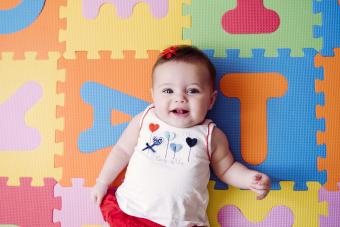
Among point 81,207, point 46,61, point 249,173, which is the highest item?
point 46,61

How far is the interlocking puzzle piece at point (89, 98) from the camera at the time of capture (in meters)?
1.08

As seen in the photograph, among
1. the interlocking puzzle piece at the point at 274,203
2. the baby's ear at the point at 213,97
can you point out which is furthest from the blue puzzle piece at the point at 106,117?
the interlocking puzzle piece at the point at 274,203

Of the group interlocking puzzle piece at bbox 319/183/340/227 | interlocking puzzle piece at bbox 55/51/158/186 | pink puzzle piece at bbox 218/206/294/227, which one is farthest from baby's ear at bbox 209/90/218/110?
interlocking puzzle piece at bbox 319/183/340/227

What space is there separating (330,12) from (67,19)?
93 cm

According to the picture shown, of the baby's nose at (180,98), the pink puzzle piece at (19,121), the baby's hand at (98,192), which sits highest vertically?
the baby's nose at (180,98)

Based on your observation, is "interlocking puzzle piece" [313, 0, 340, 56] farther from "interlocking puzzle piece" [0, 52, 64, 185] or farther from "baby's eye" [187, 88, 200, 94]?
"interlocking puzzle piece" [0, 52, 64, 185]

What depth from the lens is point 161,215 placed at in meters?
0.92

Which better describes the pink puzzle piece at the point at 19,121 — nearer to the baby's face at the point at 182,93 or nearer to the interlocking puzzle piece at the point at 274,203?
the baby's face at the point at 182,93

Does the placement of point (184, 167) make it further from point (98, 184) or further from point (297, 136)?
point (297, 136)

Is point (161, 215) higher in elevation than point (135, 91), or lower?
lower

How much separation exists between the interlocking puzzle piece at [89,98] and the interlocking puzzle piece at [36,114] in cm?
3

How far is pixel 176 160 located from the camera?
948 millimetres

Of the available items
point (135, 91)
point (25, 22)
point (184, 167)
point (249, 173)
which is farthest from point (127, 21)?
point (249, 173)

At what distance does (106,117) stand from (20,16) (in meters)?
0.49
